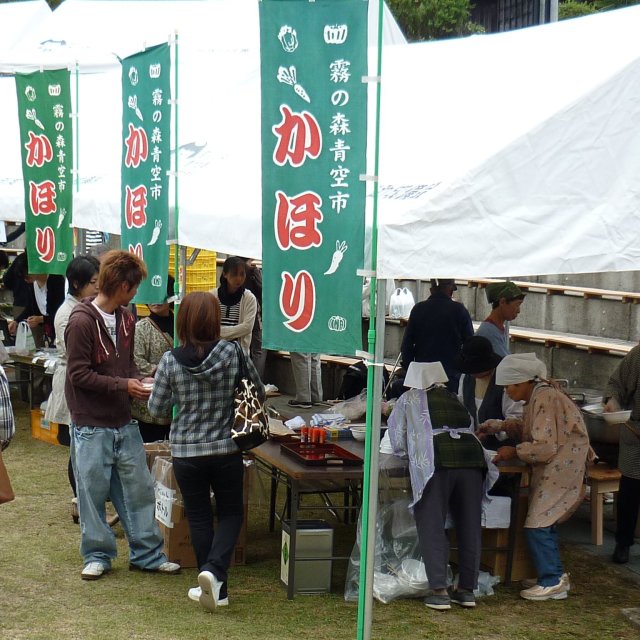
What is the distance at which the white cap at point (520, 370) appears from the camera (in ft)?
18.8

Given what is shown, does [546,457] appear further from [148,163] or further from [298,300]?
[148,163]

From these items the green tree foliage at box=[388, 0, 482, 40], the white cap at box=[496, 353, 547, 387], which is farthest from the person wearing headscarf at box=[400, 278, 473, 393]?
the green tree foliage at box=[388, 0, 482, 40]

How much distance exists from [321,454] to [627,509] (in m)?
2.06

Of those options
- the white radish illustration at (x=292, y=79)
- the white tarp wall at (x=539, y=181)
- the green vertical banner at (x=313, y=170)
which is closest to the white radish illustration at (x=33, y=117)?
the green vertical banner at (x=313, y=170)

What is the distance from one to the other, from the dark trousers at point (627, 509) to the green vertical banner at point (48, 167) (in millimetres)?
4526

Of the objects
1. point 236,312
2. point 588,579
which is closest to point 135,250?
point 236,312

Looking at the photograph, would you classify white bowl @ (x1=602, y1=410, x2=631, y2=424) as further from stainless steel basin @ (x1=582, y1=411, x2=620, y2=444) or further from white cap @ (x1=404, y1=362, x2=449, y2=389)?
white cap @ (x1=404, y1=362, x2=449, y2=389)

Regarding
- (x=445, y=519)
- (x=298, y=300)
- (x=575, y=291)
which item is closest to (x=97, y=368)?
(x=298, y=300)

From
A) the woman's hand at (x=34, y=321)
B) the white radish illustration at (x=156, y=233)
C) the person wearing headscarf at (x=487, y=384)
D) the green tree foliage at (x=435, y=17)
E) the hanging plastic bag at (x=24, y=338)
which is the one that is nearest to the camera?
the person wearing headscarf at (x=487, y=384)

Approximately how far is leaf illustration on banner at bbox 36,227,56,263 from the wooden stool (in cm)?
446

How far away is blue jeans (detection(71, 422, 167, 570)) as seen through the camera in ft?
18.6

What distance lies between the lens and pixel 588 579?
6.18 metres

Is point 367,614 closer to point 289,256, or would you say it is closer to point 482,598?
point 482,598

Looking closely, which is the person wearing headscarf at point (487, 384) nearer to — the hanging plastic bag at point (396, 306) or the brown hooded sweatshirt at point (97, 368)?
the brown hooded sweatshirt at point (97, 368)
